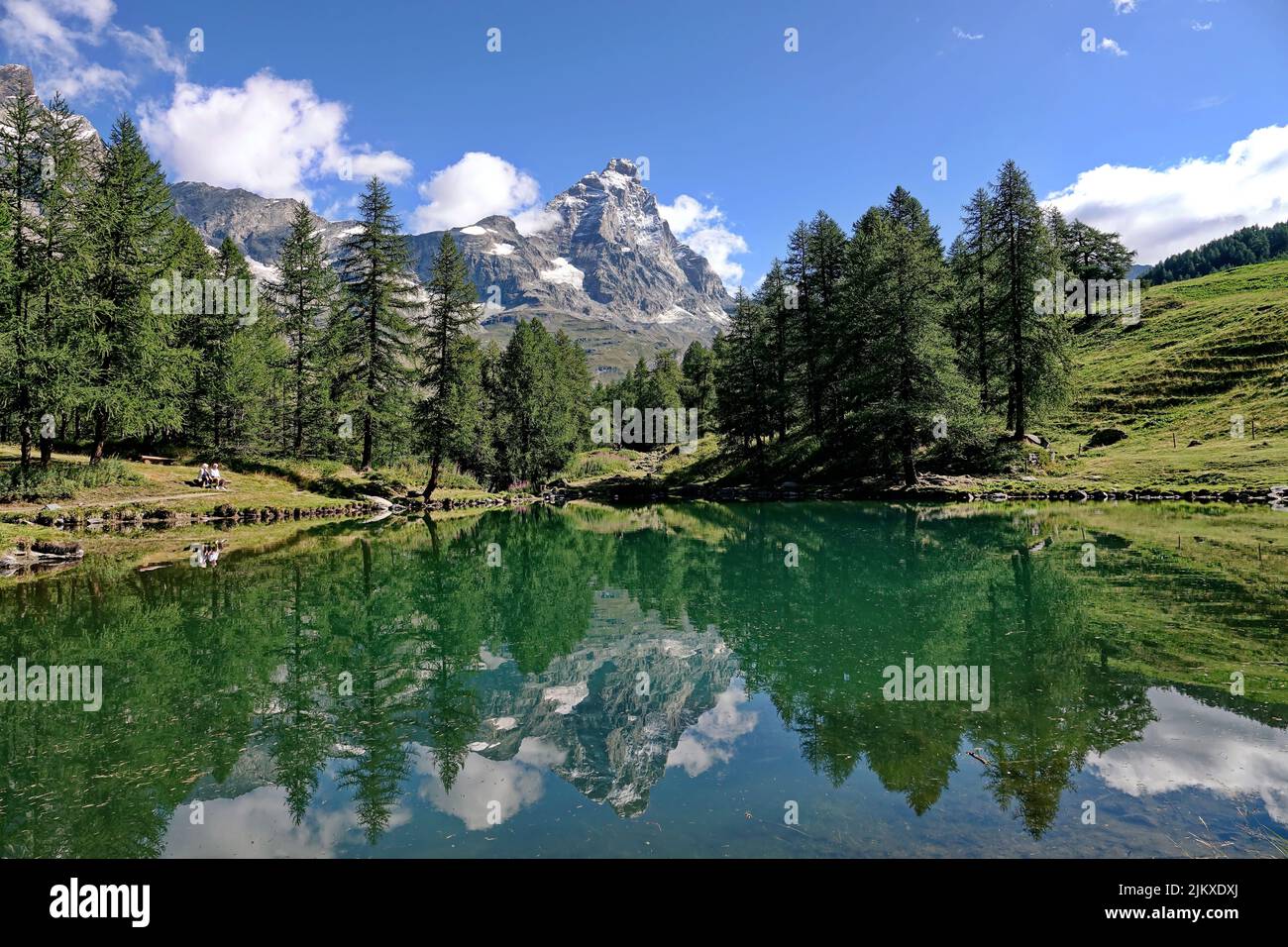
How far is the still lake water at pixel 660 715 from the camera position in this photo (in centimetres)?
710

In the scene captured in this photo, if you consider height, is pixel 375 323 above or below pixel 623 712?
above

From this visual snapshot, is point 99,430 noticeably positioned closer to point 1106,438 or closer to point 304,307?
point 304,307

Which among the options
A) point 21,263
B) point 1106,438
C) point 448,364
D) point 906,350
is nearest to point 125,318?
point 21,263

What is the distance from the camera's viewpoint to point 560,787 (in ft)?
27.1

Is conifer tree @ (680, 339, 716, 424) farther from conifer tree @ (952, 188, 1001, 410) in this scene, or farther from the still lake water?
the still lake water

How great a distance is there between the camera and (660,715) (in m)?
10.7

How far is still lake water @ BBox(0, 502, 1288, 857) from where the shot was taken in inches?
279

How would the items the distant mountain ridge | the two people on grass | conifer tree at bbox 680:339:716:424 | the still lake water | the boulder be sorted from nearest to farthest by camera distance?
1. the still lake water
2. the two people on grass
3. the boulder
4. conifer tree at bbox 680:339:716:424
5. the distant mountain ridge

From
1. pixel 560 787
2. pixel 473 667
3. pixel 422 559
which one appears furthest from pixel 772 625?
pixel 422 559

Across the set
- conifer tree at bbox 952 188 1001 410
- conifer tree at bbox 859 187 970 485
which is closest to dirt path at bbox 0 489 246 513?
conifer tree at bbox 859 187 970 485

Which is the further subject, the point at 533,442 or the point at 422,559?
the point at 533,442
